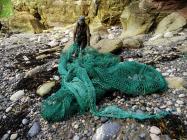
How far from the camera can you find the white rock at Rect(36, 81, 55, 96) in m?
6.31

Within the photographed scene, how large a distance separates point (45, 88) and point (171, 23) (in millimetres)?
4114

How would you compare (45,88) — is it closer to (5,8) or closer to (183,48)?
(183,48)

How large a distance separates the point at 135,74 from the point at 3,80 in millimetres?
2991

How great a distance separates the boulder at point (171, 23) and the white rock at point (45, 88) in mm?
3654

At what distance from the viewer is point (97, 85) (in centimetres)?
586

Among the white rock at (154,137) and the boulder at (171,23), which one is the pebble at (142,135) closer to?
the white rock at (154,137)

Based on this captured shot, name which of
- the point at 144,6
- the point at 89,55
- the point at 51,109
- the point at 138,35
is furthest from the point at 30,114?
the point at 144,6

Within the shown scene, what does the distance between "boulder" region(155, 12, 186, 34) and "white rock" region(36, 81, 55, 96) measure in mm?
3654

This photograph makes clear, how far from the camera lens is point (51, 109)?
18.0 ft

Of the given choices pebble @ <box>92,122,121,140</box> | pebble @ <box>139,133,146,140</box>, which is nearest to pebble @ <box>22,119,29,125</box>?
pebble @ <box>92,122,121,140</box>

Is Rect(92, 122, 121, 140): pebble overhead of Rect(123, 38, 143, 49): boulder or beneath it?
overhead

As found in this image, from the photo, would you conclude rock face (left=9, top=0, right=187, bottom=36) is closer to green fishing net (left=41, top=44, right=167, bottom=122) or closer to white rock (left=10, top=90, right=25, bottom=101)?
green fishing net (left=41, top=44, right=167, bottom=122)

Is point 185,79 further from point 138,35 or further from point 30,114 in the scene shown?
point 138,35

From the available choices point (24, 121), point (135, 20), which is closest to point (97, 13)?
point (135, 20)
